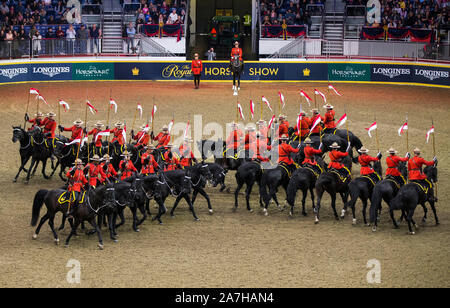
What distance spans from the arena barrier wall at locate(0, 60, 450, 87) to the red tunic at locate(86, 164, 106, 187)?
21860 millimetres

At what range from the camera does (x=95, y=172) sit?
691 inches

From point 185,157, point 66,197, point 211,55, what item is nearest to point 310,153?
point 185,157

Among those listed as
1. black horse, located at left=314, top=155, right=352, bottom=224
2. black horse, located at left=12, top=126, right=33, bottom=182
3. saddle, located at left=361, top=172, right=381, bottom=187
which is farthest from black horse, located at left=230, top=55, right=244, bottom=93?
saddle, located at left=361, top=172, right=381, bottom=187

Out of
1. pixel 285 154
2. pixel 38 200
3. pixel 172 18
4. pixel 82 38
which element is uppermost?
pixel 172 18

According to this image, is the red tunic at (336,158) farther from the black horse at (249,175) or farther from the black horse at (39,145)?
the black horse at (39,145)

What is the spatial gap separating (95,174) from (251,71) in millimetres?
22518

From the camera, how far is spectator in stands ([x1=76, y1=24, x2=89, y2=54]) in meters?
38.4

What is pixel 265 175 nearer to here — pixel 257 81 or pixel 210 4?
pixel 257 81

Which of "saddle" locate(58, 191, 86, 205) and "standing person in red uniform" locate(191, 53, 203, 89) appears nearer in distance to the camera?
"saddle" locate(58, 191, 86, 205)

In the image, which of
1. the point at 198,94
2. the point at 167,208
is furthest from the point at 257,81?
the point at 167,208

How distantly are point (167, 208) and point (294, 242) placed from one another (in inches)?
171

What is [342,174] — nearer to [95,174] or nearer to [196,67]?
[95,174]

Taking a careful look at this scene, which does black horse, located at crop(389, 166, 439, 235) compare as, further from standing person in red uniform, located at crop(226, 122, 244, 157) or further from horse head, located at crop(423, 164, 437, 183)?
standing person in red uniform, located at crop(226, 122, 244, 157)

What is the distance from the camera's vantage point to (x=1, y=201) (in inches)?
778
